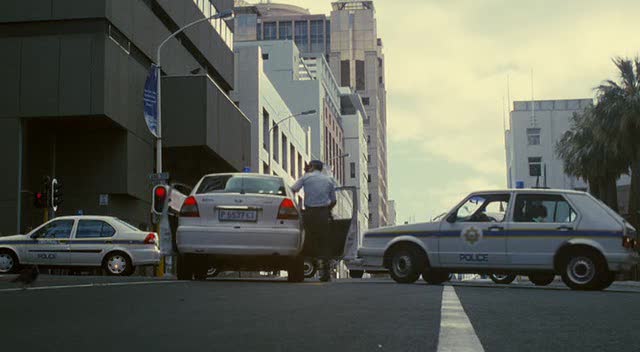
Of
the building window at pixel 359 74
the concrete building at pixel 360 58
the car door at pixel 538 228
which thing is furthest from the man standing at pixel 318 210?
the building window at pixel 359 74

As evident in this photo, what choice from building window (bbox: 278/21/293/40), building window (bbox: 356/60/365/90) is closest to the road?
building window (bbox: 356/60/365/90)

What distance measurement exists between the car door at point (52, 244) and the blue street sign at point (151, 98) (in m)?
9.73

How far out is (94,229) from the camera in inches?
960

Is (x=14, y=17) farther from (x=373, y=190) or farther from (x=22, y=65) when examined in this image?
(x=373, y=190)

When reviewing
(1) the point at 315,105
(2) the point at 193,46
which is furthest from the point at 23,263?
(1) the point at 315,105

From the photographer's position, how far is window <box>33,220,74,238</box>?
80.5ft

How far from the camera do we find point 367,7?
6590 inches

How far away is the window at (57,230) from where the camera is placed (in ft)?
80.5

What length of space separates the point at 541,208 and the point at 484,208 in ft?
2.87

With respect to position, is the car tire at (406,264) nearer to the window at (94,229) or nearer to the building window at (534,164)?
the window at (94,229)

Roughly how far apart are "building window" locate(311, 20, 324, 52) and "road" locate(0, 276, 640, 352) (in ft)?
515

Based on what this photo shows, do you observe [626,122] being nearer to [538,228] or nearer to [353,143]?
[538,228]

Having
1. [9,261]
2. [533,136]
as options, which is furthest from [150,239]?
[533,136]

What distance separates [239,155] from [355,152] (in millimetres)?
79909
